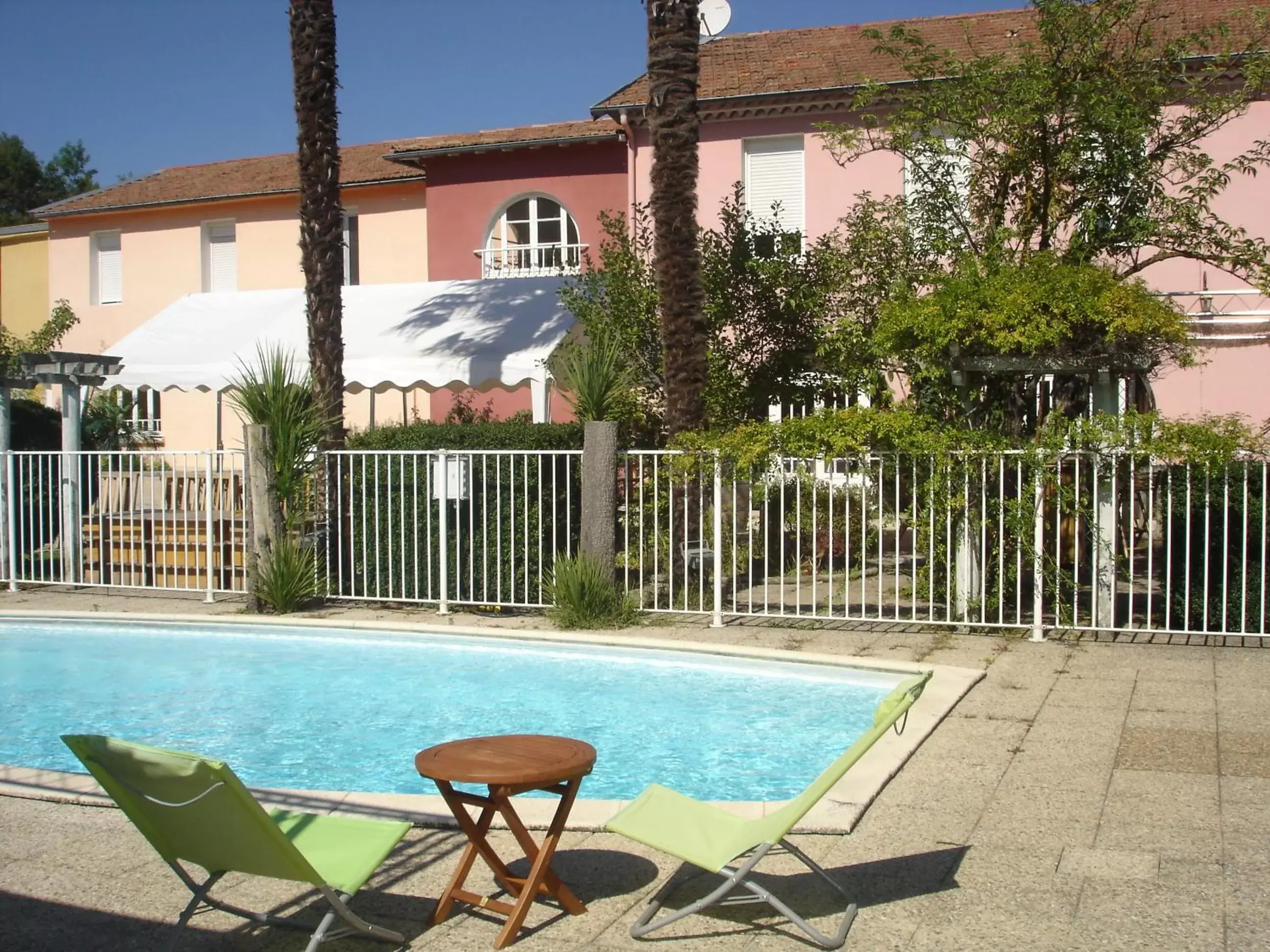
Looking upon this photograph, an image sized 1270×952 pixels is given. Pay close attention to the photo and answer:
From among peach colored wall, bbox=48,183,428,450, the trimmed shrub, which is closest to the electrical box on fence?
the trimmed shrub

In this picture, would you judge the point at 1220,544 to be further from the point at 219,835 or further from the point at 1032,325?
the point at 219,835

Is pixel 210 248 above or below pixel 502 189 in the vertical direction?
below

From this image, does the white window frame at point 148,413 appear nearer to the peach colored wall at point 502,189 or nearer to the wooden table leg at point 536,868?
the peach colored wall at point 502,189

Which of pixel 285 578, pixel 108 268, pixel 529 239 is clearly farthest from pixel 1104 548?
pixel 108 268

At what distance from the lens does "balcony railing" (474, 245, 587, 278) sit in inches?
921

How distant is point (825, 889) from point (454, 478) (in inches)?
300

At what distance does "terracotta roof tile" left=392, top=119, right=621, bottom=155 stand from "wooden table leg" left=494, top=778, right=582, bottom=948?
18904 millimetres

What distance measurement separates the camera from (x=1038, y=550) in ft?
32.8

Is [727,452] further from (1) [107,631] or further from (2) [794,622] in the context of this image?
(1) [107,631]

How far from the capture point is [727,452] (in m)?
10.9

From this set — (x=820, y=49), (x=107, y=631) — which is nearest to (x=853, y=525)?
(x=107, y=631)

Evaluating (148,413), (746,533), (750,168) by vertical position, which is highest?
(750,168)

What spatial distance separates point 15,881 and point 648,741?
4.20 meters

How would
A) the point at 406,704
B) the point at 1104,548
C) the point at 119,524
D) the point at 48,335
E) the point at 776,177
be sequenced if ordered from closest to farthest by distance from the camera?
the point at 406,704 < the point at 1104,548 < the point at 119,524 < the point at 776,177 < the point at 48,335
